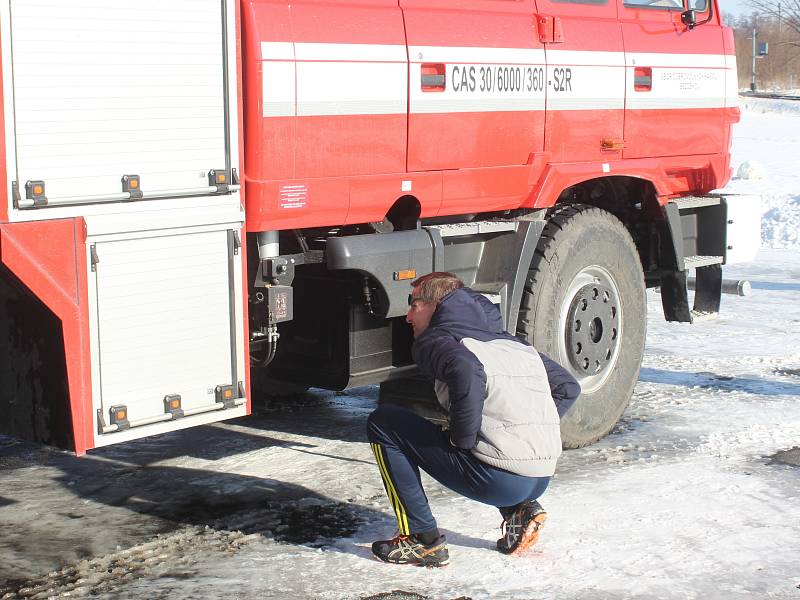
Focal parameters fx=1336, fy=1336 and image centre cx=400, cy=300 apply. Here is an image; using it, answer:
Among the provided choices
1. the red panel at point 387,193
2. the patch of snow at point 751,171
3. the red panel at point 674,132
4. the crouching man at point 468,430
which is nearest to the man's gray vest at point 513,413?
the crouching man at point 468,430

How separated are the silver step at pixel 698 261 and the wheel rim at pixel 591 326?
65cm

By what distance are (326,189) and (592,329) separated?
6.92ft

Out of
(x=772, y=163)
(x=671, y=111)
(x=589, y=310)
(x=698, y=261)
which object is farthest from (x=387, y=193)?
(x=772, y=163)

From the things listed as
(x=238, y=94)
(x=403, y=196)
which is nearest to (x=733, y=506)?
(x=403, y=196)

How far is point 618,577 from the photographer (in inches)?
205

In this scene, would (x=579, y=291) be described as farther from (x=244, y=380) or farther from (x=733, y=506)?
(x=244, y=380)

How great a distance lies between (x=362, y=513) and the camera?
5988mm

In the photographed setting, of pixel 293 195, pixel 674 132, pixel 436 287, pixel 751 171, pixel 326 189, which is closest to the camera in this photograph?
→ pixel 436 287

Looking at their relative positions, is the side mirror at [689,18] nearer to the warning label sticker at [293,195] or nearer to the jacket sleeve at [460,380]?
the warning label sticker at [293,195]

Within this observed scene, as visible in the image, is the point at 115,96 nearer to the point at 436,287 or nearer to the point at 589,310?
the point at 436,287

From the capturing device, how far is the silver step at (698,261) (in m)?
7.89

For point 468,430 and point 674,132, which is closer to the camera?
point 468,430

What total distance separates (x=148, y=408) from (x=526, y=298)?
233 cm

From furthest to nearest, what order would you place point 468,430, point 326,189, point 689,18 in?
point 689,18 → point 326,189 → point 468,430
